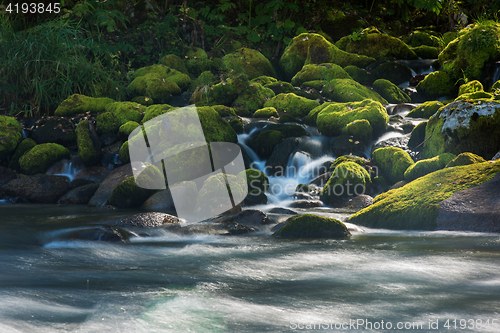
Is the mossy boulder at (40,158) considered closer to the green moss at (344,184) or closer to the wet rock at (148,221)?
the wet rock at (148,221)

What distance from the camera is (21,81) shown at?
9711 millimetres

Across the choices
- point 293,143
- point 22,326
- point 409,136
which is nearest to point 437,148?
point 409,136

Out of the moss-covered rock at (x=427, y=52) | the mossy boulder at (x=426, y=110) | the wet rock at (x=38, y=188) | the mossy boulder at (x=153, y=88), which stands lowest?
the wet rock at (x=38, y=188)

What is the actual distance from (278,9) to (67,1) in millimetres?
7211

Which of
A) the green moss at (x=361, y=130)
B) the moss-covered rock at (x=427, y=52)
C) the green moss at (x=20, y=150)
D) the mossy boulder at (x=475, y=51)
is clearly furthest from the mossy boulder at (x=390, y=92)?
the green moss at (x=20, y=150)

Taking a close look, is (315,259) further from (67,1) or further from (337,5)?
(337,5)

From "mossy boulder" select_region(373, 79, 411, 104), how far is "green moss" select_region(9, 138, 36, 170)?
894 centimetres

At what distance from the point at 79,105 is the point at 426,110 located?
8.01m

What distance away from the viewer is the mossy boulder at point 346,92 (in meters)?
10.7

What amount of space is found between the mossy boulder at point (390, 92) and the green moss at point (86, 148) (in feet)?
25.4

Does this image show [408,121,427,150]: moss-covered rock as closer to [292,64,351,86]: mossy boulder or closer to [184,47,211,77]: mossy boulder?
[292,64,351,86]: mossy boulder

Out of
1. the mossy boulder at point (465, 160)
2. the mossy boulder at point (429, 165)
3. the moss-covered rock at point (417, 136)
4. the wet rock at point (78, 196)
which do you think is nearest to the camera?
the mossy boulder at point (465, 160)

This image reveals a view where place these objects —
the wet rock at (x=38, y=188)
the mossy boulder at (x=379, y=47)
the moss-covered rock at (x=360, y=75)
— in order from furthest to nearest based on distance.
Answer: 1. the mossy boulder at (x=379, y=47)
2. the moss-covered rock at (x=360, y=75)
3. the wet rock at (x=38, y=188)

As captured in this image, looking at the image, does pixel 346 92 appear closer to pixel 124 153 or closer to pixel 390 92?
pixel 390 92
